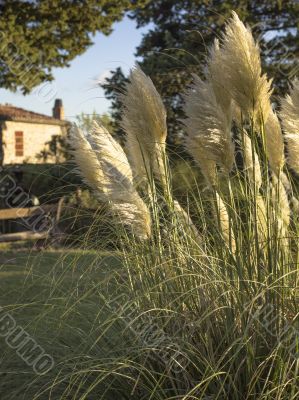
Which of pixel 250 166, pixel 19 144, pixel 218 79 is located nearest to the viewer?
pixel 218 79

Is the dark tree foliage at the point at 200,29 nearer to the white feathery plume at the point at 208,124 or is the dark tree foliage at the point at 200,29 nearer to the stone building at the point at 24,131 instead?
the stone building at the point at 24,131

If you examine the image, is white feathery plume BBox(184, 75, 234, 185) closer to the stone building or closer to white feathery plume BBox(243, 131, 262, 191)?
white feathery plume BBox(243, 131, 262, 191)

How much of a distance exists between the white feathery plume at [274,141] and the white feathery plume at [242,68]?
0.31 metres

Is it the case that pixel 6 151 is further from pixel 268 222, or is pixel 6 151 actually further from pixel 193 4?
pixel 268 222

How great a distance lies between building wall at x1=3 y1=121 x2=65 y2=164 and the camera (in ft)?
109

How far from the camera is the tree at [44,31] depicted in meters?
18.2

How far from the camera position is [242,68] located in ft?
9.84

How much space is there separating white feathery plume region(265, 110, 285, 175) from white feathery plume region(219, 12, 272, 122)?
0.31 meters

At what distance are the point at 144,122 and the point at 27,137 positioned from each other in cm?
3265

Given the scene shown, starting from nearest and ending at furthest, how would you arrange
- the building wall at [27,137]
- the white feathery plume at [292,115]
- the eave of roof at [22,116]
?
the white feathery plume at [292,115] < the eave of roof at [22,116] < the building wall at [27,137]

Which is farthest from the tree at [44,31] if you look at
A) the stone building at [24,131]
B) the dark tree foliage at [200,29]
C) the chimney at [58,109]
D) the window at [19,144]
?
the chimney at [58,109]

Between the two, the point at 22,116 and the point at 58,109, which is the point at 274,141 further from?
the point at 58,109

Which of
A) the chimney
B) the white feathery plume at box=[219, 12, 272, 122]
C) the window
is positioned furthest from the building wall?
the white feathery plume at box=[219, 12, 272, 122]

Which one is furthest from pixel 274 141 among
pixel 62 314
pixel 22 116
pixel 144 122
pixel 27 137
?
pixel 27 137
